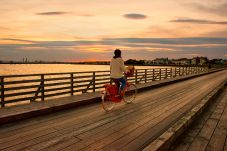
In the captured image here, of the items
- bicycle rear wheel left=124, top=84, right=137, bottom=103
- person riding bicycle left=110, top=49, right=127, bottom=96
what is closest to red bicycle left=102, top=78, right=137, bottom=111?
bicycle rear wheel left=124, top=84, right=137, bottom=103

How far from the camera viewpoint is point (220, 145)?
4.77 m

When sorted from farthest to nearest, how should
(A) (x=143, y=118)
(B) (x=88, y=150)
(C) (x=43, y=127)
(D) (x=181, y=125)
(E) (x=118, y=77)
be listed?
(E) (x=118, y=77) → (A) (x=143, y=118) → (C) (x=43, y=127) → (D) (x=181, y=125) → (B) (x=88, y=150)

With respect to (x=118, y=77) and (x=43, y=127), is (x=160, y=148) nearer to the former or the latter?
(x=43, y=127)

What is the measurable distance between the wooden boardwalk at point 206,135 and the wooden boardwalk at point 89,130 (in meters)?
0.65

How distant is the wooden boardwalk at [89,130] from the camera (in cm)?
465

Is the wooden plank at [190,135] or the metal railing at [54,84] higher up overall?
the metal railing at [54,84]

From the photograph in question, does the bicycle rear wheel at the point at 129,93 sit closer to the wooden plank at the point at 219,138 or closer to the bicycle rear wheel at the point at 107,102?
the bicycle rear wheel at the point at 107,102

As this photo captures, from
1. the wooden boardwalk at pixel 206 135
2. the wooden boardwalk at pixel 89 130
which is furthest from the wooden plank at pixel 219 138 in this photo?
the wooden boardwalk at pixel 89 130

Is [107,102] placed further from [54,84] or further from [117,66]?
[54,84]

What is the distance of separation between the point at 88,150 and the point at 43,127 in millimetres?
1878

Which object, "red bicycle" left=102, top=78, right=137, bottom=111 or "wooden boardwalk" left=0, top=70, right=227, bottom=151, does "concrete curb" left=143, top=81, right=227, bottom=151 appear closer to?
"wooden boardwalk" left=0, top=70, right=227, bottom=151

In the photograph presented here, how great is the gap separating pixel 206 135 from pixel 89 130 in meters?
2.71

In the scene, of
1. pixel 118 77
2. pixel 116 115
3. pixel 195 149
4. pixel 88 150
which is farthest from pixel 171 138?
pixel 118 77

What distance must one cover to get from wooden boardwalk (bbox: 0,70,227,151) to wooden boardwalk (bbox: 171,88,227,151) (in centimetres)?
65
